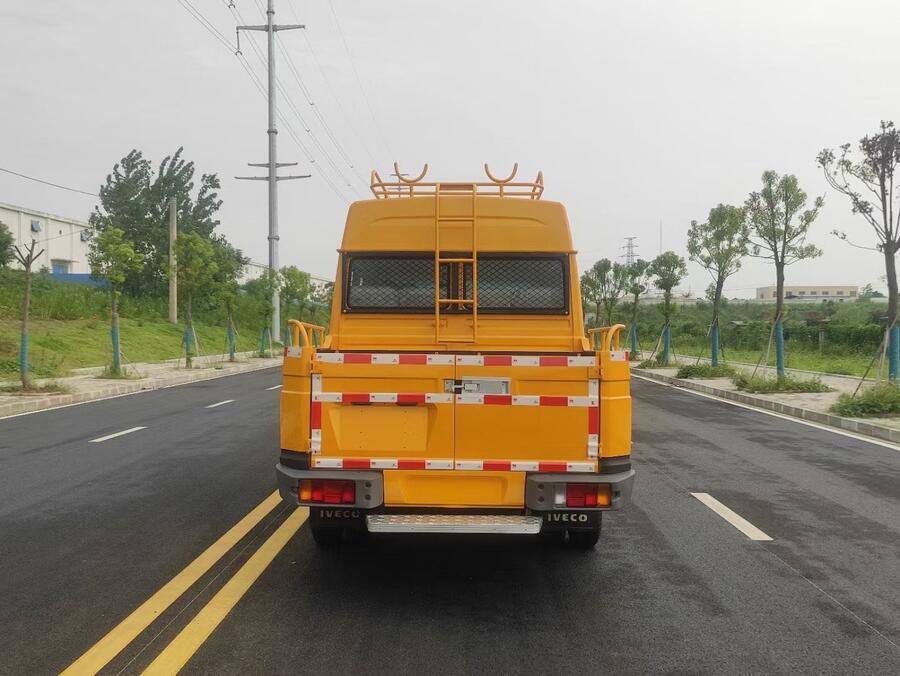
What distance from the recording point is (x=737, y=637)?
3.93 meters

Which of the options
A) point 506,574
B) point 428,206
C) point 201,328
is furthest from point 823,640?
point 201,328

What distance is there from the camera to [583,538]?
213 inches

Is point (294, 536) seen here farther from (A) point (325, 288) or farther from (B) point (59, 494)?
(A) point (325, 288)

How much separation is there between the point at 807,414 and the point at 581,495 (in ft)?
37.0

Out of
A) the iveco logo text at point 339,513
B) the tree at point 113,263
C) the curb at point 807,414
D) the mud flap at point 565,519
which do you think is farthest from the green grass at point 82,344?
the mud flap at point 565,519

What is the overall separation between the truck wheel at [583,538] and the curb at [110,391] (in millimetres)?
12312

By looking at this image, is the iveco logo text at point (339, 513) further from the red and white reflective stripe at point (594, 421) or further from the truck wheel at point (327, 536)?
the red and white reflective stripe at point (594, 421)

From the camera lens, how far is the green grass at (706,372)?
2372 cm

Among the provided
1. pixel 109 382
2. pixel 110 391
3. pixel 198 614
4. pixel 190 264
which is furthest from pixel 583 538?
pixel 190 264

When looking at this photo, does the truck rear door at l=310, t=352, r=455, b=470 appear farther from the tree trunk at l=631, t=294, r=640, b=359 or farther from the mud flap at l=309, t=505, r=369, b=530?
the tree trunk at l=631, t=294, r=640, b=359

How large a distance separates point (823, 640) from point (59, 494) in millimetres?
6440

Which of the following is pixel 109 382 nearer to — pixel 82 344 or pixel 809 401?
pixel 82 344

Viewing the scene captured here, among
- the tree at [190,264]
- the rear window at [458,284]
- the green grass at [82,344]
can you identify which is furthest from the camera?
the tree at [190,264]

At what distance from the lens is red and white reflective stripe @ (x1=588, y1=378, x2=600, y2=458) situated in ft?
14.2
